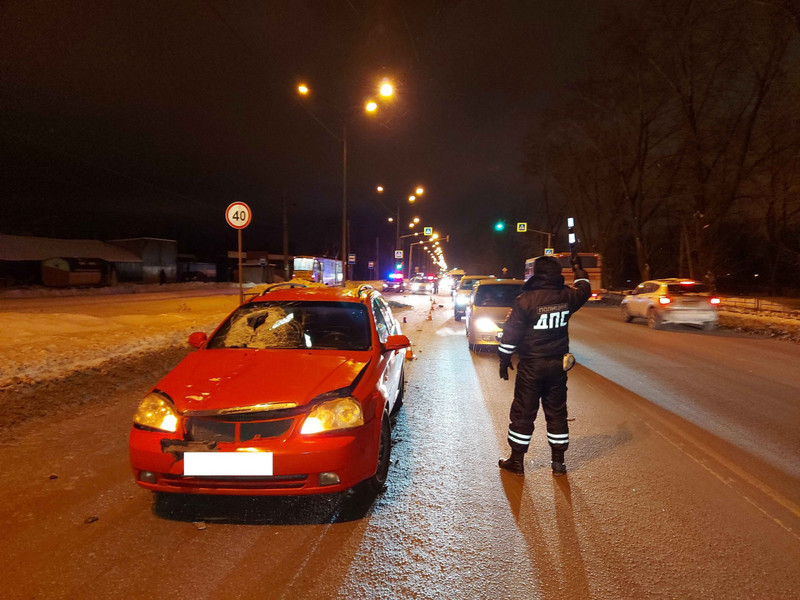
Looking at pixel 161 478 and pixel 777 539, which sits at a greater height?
pixel 161 478

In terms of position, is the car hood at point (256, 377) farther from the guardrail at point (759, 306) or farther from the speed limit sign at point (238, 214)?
the guardrail at point (759, 306)

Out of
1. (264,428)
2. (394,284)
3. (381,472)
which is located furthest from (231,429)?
(394,284)

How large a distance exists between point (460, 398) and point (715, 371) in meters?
5.50

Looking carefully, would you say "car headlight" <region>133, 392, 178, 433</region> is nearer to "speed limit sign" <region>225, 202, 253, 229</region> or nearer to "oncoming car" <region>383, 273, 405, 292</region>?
"speed limit sign" <region>225, 202, 253, 229</region>

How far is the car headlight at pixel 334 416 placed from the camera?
318cm

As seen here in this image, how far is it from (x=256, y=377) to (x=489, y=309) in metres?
7.65

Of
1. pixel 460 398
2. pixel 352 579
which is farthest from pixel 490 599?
pixel 460 398

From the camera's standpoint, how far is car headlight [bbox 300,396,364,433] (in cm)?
→ 318

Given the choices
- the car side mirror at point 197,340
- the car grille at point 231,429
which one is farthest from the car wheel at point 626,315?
the car grille at point 231,429

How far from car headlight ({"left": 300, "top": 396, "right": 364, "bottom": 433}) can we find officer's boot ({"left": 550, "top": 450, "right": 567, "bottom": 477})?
1.93 m

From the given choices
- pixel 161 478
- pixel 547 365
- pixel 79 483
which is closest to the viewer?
pixel 161 478

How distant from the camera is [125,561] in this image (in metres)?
2.82

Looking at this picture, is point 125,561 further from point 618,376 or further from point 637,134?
point 637,134

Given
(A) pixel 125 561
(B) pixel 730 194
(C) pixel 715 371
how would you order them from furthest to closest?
1. (B) pixel 730 194
2. (C) pixel 715 371
3. (A) pixel 125 561
